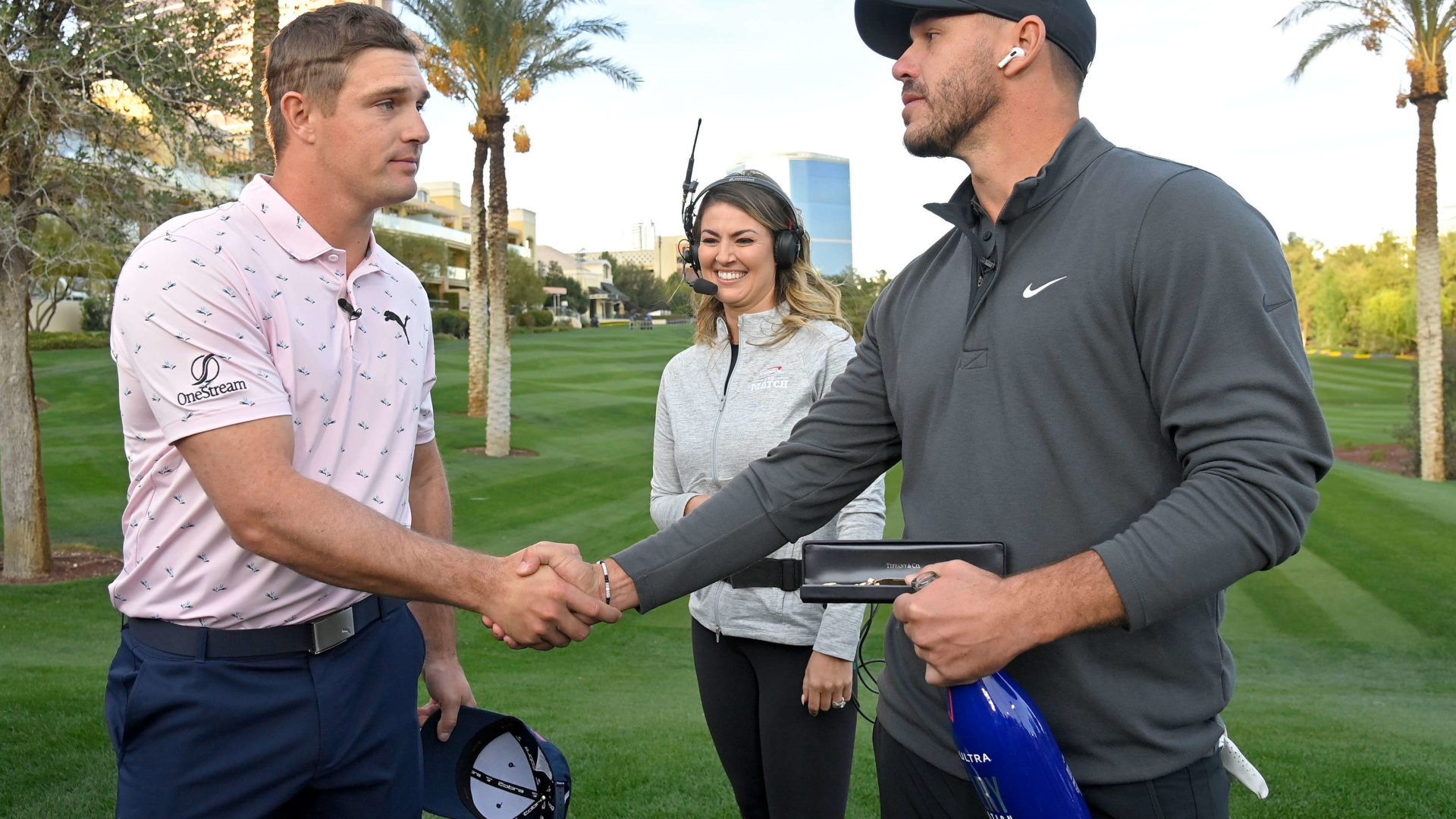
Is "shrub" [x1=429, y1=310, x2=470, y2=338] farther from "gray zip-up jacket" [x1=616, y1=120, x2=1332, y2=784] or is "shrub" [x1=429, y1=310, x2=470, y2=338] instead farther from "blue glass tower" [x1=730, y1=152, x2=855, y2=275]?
"gray zip-up jacket" [x1=616, y1=120, x2=1332, y2=784]

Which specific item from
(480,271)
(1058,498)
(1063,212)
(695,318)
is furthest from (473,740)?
(480,271)

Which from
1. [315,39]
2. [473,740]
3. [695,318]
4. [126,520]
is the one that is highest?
[315,39]

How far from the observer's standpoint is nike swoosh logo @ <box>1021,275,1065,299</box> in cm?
193

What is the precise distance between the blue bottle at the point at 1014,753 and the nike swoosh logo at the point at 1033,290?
0.68 metres

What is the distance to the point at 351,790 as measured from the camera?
2527 millimetres

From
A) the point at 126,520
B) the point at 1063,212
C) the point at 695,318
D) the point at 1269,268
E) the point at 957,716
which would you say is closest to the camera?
the point at 1269,268

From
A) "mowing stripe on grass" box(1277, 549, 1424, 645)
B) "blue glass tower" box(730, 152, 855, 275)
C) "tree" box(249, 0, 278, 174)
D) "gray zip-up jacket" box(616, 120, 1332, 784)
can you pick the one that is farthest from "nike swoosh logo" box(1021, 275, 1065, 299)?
"blue glass tower" box(730, 152, 855, 275)

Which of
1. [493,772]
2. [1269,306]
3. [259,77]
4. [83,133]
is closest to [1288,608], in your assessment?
[493,772]

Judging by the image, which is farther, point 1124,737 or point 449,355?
point 449,355

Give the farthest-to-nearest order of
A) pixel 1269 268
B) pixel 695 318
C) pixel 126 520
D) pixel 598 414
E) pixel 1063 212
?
pixel 598 414 < pixel 695 318 < pixel 126 520 < pixel 1063 212 < pixel 1269 268

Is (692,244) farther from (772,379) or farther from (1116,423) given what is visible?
(1116,423)

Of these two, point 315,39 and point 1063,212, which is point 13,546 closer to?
point 315,39

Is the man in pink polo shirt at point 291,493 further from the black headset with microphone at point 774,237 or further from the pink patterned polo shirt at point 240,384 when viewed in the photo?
the black headset with microphone at point 774,237

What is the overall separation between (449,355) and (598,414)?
17993 mm
